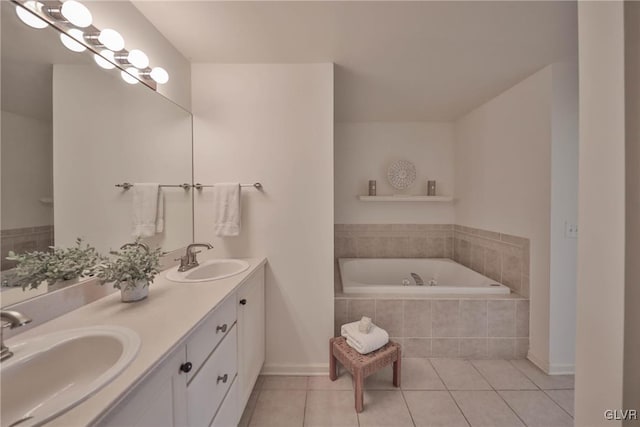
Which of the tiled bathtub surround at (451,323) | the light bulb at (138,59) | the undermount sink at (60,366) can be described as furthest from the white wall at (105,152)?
the tiled bathtub surround at (451,323)

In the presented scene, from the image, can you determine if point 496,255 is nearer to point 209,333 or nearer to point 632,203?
point 632,203

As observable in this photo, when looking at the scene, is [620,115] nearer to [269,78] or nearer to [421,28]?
[421,28]

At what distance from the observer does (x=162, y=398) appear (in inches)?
27.0

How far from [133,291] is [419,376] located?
6.15 feet

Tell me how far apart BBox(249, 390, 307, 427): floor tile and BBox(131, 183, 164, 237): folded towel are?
1.25m

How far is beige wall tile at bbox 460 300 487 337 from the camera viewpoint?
188 cm

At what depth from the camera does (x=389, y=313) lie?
1.89 m

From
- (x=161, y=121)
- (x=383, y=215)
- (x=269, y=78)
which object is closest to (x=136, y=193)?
(x=161, y=121)

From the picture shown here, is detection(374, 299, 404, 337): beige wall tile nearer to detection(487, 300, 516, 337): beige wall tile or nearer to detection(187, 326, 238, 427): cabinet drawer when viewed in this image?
detection(487, 300, 516, 337): beige wall tile

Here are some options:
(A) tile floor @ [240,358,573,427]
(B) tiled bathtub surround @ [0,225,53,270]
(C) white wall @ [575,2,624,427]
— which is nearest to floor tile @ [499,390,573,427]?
(A) tile floor @ [240,358,573,427]

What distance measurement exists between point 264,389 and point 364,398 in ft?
2.21

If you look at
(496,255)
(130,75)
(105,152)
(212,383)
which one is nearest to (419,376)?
(496,255)

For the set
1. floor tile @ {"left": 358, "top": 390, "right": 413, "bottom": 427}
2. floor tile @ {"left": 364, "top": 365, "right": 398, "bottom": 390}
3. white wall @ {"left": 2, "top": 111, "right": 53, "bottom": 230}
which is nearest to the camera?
white wall @ {"left": 2, "top": 111, "right": 53, "bottom": 230}

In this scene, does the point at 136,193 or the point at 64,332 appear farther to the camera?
the point at 136,193
